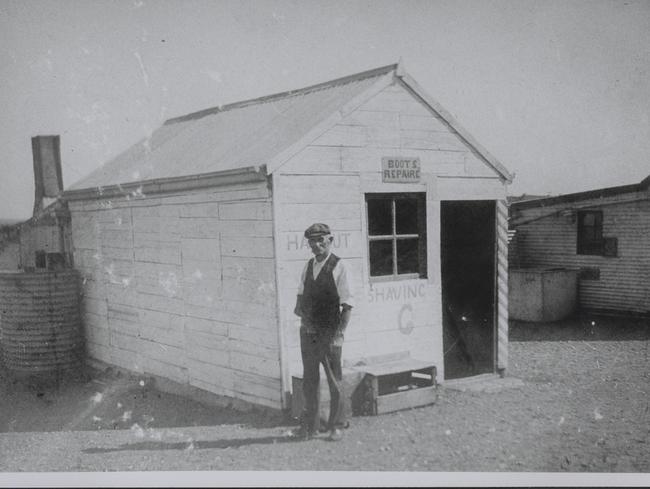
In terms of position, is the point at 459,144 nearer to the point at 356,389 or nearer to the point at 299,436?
the point at 356,389

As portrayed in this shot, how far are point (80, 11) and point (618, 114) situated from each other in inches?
249

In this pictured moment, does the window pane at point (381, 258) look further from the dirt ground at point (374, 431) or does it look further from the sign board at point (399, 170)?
the dirt ground at point (374, 431)

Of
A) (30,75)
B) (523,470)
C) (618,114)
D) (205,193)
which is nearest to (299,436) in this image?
(523,470)

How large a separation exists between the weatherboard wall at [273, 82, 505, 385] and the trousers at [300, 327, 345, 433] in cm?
75

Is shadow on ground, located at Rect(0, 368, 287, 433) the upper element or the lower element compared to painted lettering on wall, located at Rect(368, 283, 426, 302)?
lower

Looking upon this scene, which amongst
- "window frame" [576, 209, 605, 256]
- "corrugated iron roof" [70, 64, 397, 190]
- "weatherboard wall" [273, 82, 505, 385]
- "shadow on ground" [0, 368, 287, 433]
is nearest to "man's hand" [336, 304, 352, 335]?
"weatherboard wall" [273, 82, 505, 385]

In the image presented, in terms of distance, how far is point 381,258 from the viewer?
859 cm

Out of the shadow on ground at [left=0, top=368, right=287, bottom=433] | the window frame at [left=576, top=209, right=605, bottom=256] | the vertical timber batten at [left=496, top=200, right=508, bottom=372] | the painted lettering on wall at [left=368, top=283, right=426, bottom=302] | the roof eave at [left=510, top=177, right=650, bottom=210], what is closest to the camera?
the shadow on ground at [left=0, top=368, right=287, bottom=433]

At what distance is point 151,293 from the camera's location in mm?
9727

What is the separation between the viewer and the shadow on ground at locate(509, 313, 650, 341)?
13266 mm

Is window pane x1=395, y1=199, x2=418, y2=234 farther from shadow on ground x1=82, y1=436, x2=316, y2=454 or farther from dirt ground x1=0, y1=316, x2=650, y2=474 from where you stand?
shadow on ground x1=82, y1=436, x2=316, y2=454

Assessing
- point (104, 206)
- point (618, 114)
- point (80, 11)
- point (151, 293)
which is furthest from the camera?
point (104, 206)

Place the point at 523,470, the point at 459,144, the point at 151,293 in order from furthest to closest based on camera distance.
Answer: the point at 151,293, the point at 459,144, the point at 523,470

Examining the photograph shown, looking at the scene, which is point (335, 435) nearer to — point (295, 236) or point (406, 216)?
point (295, 236)
